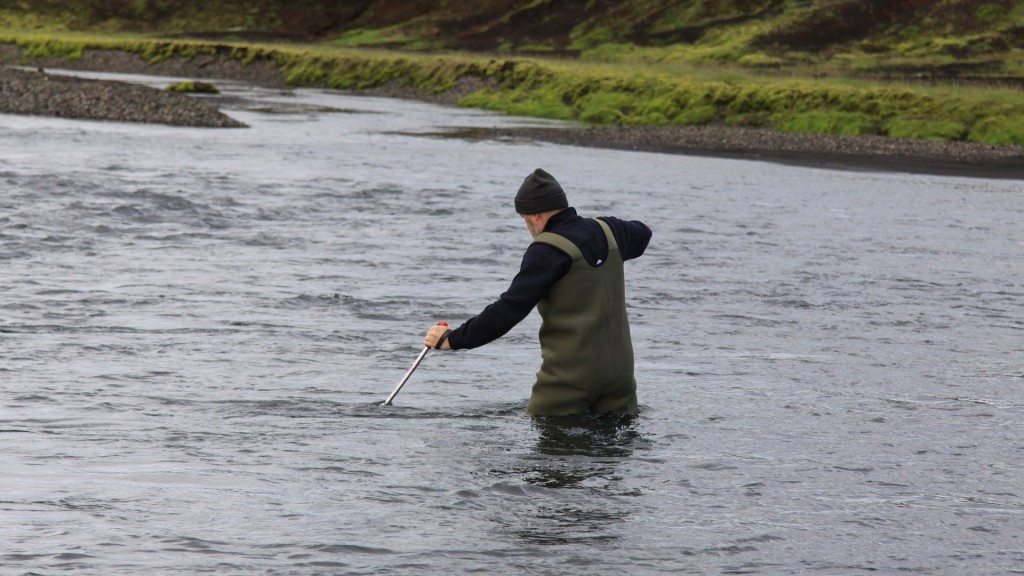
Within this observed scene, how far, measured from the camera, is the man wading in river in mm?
7582

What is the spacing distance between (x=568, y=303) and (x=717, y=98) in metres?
49.6

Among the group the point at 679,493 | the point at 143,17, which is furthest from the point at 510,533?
the point at 143,17

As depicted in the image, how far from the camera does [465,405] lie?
31.3 feet

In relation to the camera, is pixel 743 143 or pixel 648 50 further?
pixel 648 50

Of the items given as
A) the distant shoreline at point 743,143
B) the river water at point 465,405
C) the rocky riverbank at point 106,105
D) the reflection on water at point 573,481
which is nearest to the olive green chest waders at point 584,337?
the reflection on water at point 573,481

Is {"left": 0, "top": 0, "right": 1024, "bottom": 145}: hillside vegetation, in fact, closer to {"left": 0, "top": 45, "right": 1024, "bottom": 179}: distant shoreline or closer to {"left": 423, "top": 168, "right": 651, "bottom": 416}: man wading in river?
{"left": 0, "top": 45, "right": 1024, "bottom": 179}: distant shoreline

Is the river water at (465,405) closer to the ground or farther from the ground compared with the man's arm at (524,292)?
closer to the ground

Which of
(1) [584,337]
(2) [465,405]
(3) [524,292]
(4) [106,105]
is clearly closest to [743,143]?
(4) [106,105]

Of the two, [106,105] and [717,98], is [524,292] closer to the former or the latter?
[106,105]

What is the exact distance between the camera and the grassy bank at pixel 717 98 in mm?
48562

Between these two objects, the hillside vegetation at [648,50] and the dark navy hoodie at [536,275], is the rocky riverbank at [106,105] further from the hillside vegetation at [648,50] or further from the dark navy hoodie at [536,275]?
the dark navy hoodie at [536,275]

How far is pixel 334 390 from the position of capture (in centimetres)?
985

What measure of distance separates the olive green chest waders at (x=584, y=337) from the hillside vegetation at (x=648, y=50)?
4087cm

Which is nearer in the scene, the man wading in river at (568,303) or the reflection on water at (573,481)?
the reflection on water at (573,481)
